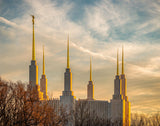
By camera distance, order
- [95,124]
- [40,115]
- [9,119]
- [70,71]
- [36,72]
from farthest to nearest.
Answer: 1. [70,71]
2. [36,72]
3. [95,124]
4. [40,115]
5. [9,119]

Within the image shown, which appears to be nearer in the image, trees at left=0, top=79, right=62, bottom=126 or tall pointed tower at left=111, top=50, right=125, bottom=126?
trees at left=0, top=79, right=62, bottom=126

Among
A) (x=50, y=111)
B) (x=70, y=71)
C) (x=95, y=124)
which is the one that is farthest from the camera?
(x=70, y=71)

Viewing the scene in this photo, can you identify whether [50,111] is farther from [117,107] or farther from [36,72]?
[117,107]

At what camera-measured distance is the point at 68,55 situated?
561ft

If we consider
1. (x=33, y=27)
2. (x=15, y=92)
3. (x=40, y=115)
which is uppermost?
(x=33, y=27)

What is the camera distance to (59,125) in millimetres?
46656

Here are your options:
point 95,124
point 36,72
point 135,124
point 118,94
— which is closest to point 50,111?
point 95,124

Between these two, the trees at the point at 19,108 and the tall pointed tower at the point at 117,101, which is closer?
the trees at the point at 19,108

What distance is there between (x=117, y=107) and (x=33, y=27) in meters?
82.3

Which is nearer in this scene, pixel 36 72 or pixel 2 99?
pixel 2 99

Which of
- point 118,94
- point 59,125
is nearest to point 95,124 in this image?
point 59,125

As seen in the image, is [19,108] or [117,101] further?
[117,101]

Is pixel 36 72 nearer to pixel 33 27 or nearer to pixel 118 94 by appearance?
pixel 33 27

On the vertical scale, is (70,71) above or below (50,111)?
above
